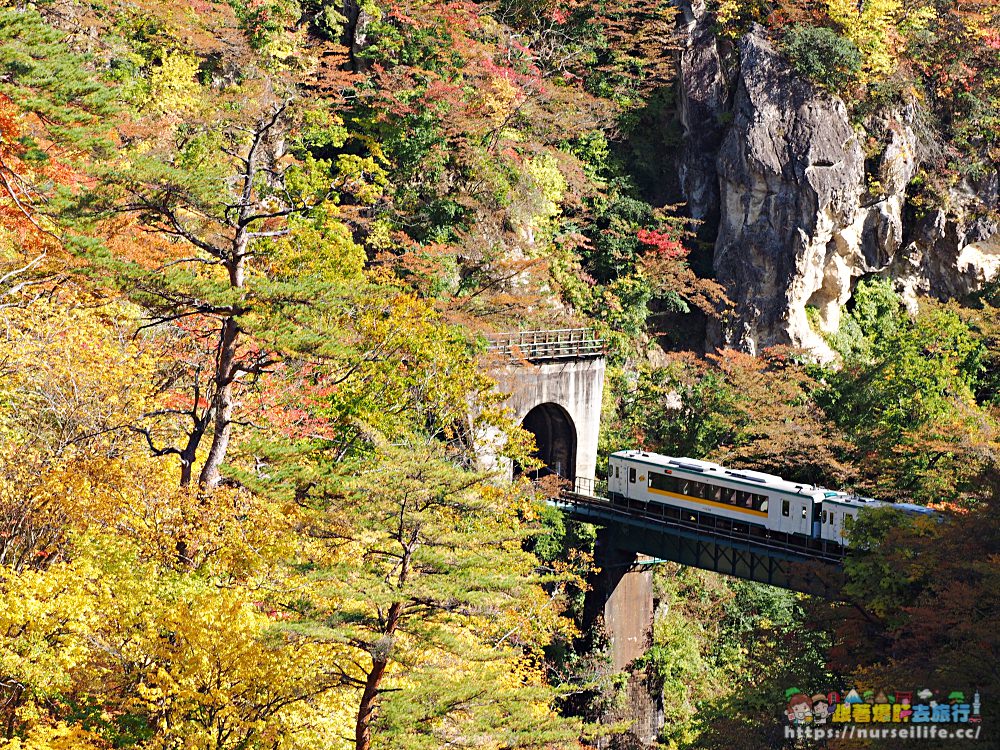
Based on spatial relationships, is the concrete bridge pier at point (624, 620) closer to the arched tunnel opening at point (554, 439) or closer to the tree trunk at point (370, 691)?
the arched tunnel opening at point (554, 439)

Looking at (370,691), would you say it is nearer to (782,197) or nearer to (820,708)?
(820,708)

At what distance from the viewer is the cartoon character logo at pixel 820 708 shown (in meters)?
19.1

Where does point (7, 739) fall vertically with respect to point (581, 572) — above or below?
below

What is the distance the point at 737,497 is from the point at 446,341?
8.97 meters

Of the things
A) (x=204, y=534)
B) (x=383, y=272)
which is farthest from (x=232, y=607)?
(x=383, y=272)

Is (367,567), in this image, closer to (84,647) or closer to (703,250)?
(84,647)

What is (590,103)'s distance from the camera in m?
36.2

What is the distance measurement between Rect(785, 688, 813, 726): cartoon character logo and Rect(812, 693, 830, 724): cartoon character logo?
0.07 metres

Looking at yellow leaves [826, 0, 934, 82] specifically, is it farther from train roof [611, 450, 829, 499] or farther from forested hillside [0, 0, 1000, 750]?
train roof [611, 450, 829, 499]

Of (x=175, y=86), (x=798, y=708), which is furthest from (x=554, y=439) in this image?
(x=175, y=86)

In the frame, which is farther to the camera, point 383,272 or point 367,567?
point 383,272

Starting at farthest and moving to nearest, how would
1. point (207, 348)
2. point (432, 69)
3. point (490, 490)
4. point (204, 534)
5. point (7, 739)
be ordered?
point (432, 69)
point (207, 348)
point (490, 490)
point (204, 534)
point (7, 739)

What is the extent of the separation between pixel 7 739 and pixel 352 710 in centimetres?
401

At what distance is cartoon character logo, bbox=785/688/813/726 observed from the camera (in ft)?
63.3
